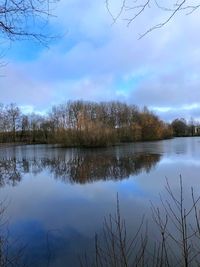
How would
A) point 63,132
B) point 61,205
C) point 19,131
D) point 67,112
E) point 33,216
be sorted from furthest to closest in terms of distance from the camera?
point 19,131
point 67,112
point 63,132
point 61,205
point 33,216

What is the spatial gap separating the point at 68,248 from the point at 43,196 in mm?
5472

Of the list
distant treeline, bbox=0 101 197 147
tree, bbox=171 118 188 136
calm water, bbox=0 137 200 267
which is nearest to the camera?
calm water, bbox=0 137 200 267

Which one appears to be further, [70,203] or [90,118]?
[90,118]

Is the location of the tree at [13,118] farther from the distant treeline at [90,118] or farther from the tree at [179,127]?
the tree at [179,127]

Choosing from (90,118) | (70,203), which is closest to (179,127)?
(90,118)

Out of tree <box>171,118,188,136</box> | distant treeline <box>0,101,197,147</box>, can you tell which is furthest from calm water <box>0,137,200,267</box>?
tree <box>171,118,188,136</box>

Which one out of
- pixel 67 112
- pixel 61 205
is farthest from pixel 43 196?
pixel 67 112

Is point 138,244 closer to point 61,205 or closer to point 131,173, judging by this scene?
point 61,205

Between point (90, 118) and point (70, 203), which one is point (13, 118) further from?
point (70, 203)

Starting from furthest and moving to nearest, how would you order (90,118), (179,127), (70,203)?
(179,127) → (90,118) → (70,203)

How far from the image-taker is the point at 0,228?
25.8 feet

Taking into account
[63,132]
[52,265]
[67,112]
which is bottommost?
[52,265]

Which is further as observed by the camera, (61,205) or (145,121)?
(145,121)

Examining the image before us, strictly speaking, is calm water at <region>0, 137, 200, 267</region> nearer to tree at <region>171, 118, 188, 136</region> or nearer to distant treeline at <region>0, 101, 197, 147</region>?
distant treeline at <region>0, 101, 197, 147</region>
